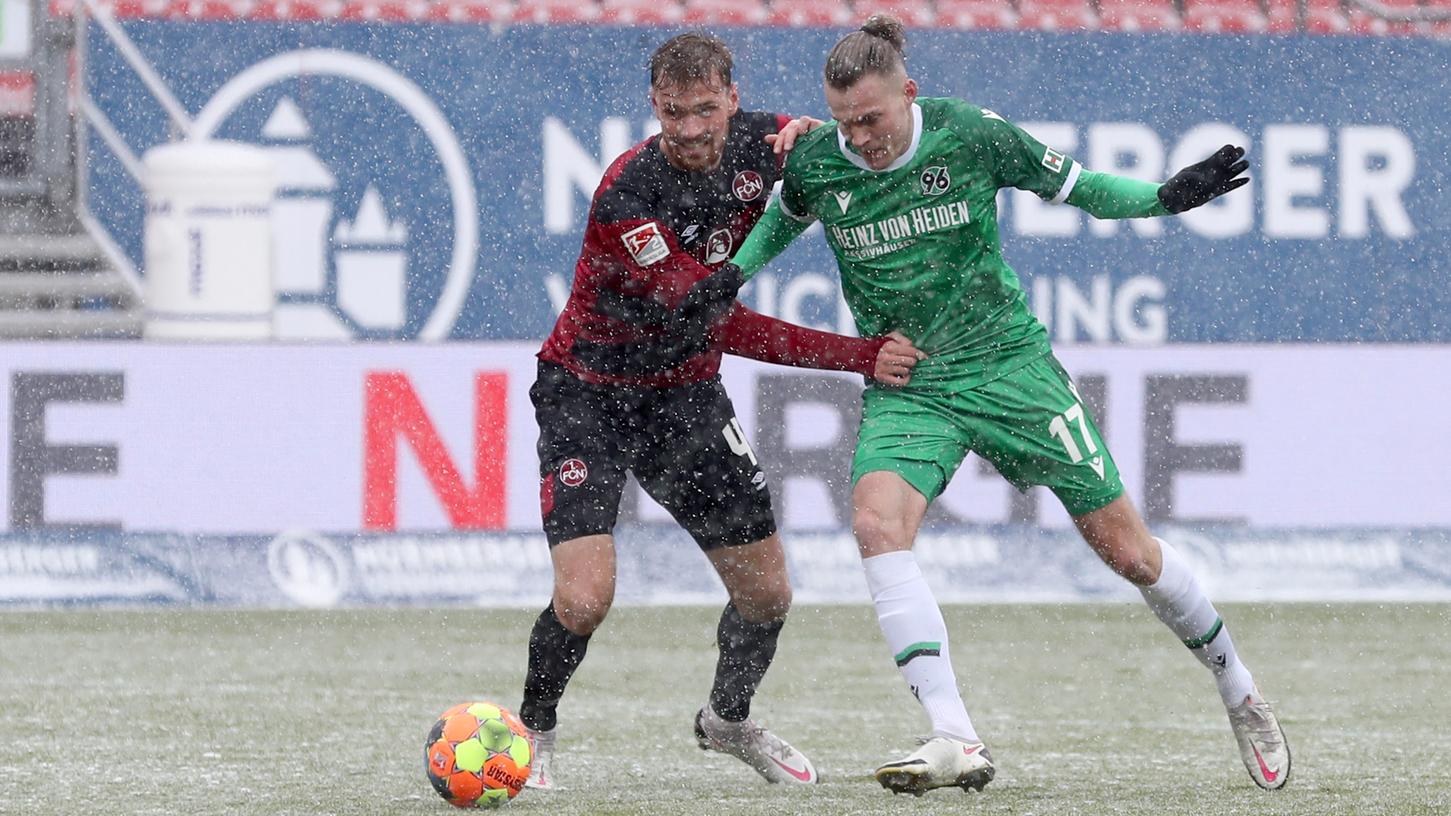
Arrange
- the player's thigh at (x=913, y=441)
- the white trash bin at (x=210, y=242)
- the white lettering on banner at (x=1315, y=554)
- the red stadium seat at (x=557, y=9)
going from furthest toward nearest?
the red stadium seat at (x=557, y=9), the white trash bin at (x=210, y=242), the white lettering on banner at (x=1315, y=554), the player's thigh at (x=913, y=441)

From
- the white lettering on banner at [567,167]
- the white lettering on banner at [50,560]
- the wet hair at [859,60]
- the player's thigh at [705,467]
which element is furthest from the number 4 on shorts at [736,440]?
the white lettering on banner at [567,167]

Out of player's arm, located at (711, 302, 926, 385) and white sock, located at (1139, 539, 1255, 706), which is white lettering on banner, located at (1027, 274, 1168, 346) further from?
player's arm, located at (711, 302, 926, 385)

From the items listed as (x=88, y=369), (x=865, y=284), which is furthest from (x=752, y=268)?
(x=88, y=369)

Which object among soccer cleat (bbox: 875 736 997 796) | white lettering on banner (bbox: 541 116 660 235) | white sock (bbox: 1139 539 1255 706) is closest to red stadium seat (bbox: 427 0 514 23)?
white lettering on banner (bbox: 541 116 660 235)

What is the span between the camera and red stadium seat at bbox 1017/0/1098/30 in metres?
13.0

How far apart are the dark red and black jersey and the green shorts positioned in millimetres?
163

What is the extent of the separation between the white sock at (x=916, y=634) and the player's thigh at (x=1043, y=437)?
0.48 meters

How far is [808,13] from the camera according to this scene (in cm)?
1298

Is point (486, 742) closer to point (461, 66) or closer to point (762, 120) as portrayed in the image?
point (762, 120)

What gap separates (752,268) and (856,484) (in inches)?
24.9

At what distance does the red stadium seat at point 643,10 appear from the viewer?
13.0 m

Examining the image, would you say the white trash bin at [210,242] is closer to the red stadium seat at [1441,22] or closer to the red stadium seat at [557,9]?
the red stadium seat at [557,9]

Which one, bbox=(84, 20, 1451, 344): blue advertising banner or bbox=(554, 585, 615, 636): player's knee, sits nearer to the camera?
bbox=(554, 585, 615, 636): player's knee

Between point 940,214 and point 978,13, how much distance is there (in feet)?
24.9
